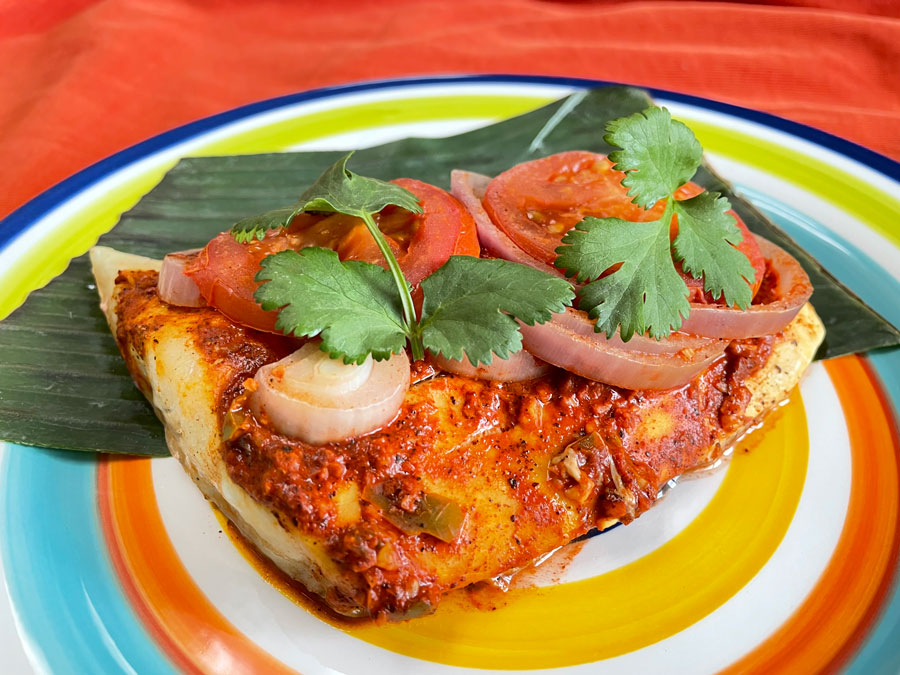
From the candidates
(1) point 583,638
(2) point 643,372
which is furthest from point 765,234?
(1) point 583,638

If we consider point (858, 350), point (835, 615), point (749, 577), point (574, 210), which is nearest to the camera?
point (835, 615)

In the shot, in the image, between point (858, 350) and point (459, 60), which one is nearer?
point (858, 350)

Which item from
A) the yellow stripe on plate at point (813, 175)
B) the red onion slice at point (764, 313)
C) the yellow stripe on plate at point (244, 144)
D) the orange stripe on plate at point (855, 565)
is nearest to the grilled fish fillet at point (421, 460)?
the red onion slice at point (764, 313)

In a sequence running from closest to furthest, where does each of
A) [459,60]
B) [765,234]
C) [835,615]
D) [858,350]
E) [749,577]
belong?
[835,615]
[749,577]
[858,350]
[765,234]
[459,60]

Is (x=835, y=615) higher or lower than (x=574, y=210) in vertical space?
lower

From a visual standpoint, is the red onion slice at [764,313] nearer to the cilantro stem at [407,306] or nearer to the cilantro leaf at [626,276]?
the cilantro leaf at [626,276]

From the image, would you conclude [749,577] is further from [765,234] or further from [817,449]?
[765,234]

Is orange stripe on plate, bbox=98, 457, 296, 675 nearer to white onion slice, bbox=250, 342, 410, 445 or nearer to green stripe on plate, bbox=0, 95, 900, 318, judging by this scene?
white onion slice, bbox=250, 342, 410, 445
